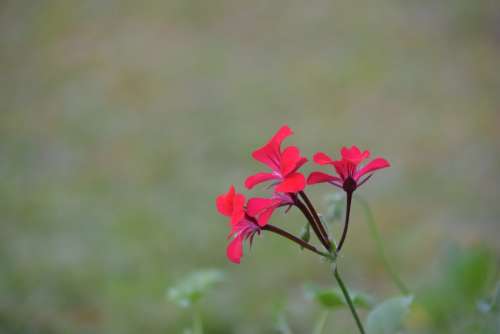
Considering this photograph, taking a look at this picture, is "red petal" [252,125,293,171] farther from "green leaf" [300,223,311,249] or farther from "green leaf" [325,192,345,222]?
"green leaf" [325,192,345,222]

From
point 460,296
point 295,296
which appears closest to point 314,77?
point 295,296

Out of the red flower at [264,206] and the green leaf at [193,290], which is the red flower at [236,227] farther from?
the green leaf at [193,290]

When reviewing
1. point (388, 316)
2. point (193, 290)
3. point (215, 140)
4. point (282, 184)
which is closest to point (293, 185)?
point (282, 184)

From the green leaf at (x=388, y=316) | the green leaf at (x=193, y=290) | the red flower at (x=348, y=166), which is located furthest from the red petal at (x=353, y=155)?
the green leaf at (x=193, y=290)

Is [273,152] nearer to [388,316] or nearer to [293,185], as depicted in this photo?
[293,185]

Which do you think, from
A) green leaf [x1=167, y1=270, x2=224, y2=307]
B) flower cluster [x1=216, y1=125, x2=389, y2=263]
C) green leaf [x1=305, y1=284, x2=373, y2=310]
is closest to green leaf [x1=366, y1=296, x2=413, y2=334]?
green leaf [x1=305, y1=284, x2=373, y2=310]
